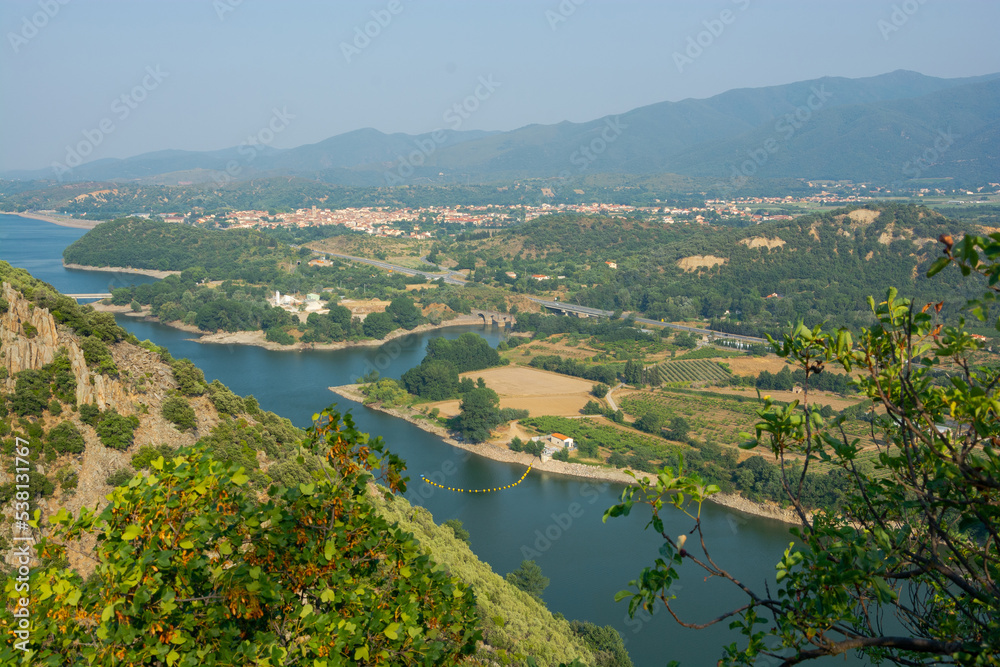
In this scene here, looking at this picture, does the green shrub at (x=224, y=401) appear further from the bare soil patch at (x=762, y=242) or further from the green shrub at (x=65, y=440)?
the bare soil patch at (x=762, y=242)

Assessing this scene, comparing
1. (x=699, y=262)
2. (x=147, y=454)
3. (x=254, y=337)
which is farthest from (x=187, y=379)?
(x=699, y=262)

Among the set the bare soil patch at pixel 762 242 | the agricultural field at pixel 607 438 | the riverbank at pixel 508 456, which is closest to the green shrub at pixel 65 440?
the riverbank at pixel 508 456

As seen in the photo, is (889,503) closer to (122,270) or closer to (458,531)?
(458,531)

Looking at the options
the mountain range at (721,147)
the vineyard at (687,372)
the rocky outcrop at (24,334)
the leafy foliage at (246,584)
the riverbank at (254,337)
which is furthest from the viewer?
the mountain range at (721,147)

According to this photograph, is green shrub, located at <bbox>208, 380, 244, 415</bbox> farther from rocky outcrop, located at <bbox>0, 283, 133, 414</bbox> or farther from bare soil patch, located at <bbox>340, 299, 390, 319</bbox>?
bare soil patch, located at <bbox>340, 299, 390, 319</bbox>

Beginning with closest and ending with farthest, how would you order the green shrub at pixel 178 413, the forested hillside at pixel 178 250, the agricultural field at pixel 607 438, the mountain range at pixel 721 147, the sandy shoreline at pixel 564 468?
the green shrub at pixel 178 413 < the sandy shoreline at pixel 564 468 < the agricultural field at pixel 607 438 < the forested hillside at pixel 178 250 < the mountain range at pixel 721 147

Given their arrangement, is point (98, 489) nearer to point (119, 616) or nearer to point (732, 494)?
point (119, 616)

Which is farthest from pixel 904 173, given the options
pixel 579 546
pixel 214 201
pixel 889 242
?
pixel 579 546
